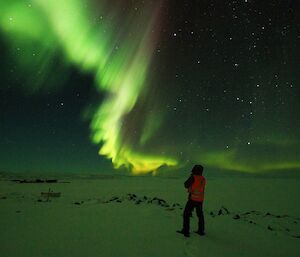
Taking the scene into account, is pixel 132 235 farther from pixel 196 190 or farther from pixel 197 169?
pixel 197 169

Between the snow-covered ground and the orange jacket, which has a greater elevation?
the orange jacket

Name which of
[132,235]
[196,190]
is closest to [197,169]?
[196,190]

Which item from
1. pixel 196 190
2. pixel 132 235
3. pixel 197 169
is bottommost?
pixel 132 235

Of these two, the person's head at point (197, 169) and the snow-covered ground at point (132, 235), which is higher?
the person's head at point (197, 169)

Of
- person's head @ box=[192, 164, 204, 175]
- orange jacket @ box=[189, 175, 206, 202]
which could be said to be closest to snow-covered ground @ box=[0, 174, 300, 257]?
orange jacket @ box=[189, 175, 206, 202]

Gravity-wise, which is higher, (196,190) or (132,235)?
(196,190)

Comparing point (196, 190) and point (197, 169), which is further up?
point (197, 169)

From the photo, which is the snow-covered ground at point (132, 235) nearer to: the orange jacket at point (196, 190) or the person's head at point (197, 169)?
the orange jacket at point (196, 190)

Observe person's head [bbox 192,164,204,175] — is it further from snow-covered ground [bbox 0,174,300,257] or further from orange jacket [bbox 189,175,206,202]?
snow-covered ground [bbox 0,174,300,257]

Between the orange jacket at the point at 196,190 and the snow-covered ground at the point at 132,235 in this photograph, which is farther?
the orange jacket at the point at 196,190

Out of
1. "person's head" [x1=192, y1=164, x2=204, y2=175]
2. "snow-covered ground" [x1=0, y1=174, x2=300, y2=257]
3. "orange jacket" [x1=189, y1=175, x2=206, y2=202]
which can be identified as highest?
"person's head" [x1=192, y1=164, x2=204, y2=175]

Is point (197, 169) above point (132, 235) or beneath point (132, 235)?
above

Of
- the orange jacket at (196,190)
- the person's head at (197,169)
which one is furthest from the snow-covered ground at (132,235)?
the person's head at (197,169)

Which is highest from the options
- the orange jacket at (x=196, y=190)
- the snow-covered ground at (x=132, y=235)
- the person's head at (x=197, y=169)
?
the person's head at (x=197, y=169)
